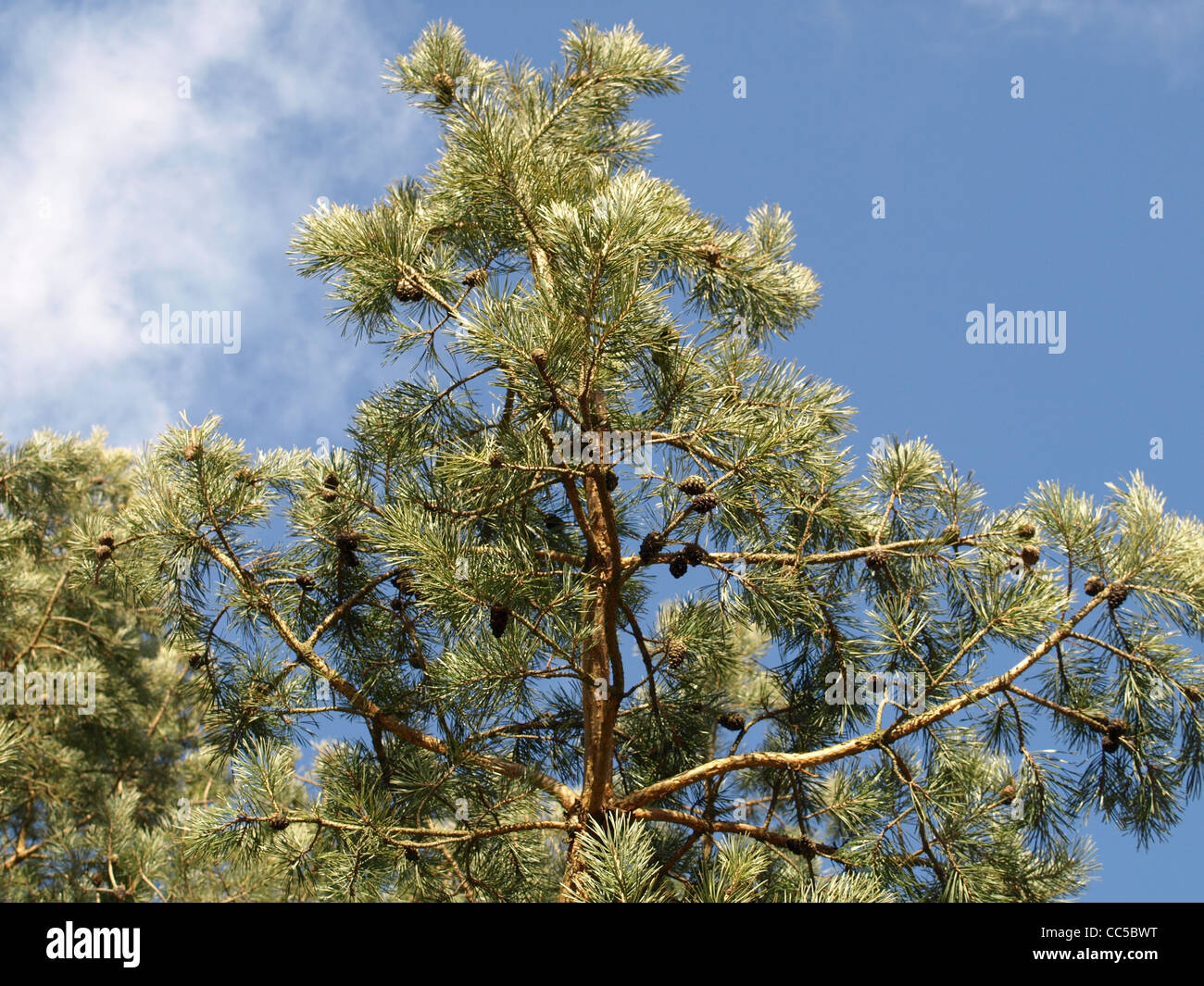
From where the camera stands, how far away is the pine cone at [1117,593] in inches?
89.4

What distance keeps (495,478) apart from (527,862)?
121cm

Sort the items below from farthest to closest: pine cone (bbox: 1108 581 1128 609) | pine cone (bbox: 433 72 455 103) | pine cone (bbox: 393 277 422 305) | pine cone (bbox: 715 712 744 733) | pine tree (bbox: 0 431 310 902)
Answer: pine tree (bbox: 0 431 310 902), pine cone (bbox: 433 72 455 103), pine cone (bbox: 393 277 422 305), pine cone (bbox: 715 712 744 733), pine cone (bbox: 1108 581 1128 609)

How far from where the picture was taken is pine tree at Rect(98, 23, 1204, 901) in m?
2.29

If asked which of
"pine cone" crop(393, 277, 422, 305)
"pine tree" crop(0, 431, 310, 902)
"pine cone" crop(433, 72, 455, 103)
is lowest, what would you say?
"pine tree" crop(0, 431, 310, 902)

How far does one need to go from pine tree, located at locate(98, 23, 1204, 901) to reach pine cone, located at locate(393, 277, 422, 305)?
1 centimetres

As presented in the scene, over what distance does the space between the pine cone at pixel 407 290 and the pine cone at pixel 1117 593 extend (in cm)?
183

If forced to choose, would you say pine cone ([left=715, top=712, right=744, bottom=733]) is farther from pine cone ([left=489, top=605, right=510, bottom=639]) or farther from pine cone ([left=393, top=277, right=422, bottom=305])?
pine cone ([left=393, top=277, right=422, bottom=305])

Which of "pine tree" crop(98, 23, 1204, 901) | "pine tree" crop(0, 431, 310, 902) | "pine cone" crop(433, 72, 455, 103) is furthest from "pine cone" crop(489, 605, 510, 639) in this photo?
"pine tree" crop(0, 431, 310, 902)

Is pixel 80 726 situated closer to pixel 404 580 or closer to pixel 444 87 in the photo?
pixel 404 580

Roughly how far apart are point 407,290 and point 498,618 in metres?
1.03

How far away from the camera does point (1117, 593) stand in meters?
2.27

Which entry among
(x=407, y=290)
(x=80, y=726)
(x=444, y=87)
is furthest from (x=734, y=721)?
(x=80, y=726)

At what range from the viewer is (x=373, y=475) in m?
3.07
